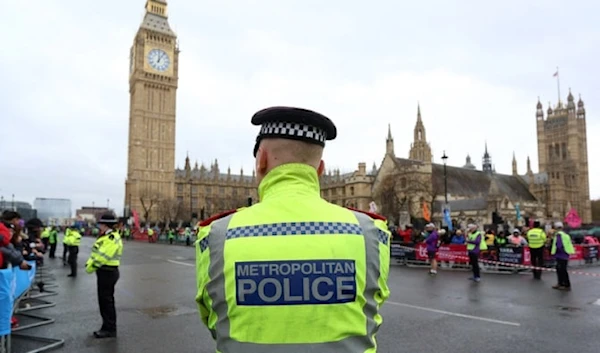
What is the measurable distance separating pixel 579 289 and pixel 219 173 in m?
97.4

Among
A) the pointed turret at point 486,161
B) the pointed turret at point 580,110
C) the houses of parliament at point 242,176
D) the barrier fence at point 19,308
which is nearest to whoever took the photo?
the barrier fence at point 19,308

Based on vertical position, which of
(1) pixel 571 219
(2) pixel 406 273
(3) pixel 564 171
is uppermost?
(3) pixel 564 171

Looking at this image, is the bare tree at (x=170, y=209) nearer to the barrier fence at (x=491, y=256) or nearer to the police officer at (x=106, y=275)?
the barrier fence at (x=491, y=256)

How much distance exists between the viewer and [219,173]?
10612cm

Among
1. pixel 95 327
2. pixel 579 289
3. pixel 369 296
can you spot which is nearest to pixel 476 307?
pixel 579 289

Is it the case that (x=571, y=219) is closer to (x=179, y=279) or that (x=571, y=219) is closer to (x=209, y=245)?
(x=179, y=279)

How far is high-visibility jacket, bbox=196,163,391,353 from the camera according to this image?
1821mm

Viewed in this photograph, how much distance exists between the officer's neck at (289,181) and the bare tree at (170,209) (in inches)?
3127

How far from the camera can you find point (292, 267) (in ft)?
6.05

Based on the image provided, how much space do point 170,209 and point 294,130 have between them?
84468 millimetres

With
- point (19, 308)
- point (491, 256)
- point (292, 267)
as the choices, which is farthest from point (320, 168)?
point (491, 256)

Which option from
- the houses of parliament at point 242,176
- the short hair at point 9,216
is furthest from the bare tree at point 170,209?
the short hair at point 9,216

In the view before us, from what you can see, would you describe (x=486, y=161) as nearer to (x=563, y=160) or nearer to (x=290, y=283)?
(x=563, y=160)

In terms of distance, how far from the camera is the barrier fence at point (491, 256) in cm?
1769
